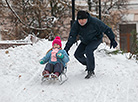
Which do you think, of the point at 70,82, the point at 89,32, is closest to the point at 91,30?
the point at 89,32

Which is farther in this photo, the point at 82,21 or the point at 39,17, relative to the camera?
the point at 39,17

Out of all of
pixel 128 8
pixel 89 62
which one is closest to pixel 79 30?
pixel 89 62

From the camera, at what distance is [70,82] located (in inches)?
252

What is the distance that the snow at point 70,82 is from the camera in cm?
533

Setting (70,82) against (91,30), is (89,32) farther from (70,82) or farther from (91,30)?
(70,82)

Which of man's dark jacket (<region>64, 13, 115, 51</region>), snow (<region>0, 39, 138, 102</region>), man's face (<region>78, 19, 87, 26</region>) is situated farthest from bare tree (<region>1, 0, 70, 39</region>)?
man's face (<region>78, 19, 87, 26</region>)

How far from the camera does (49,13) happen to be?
747 inches

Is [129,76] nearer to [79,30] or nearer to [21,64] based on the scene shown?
[79,30]

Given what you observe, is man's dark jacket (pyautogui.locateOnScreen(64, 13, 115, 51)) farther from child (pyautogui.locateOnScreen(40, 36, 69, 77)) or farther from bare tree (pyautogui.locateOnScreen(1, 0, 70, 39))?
bare tree (pyautogui.locateOnScreen(1, 0, 70, 39))

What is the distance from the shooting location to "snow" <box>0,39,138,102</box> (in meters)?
5.33

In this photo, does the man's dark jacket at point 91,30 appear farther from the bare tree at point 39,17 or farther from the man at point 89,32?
the bare tree at point 39,17

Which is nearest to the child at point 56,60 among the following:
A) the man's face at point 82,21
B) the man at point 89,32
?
the man at point 89,32

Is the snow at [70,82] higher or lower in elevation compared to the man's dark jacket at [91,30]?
lower

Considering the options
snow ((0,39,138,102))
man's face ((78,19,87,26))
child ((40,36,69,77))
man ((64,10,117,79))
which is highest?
man's face ((78,19,87,26))
